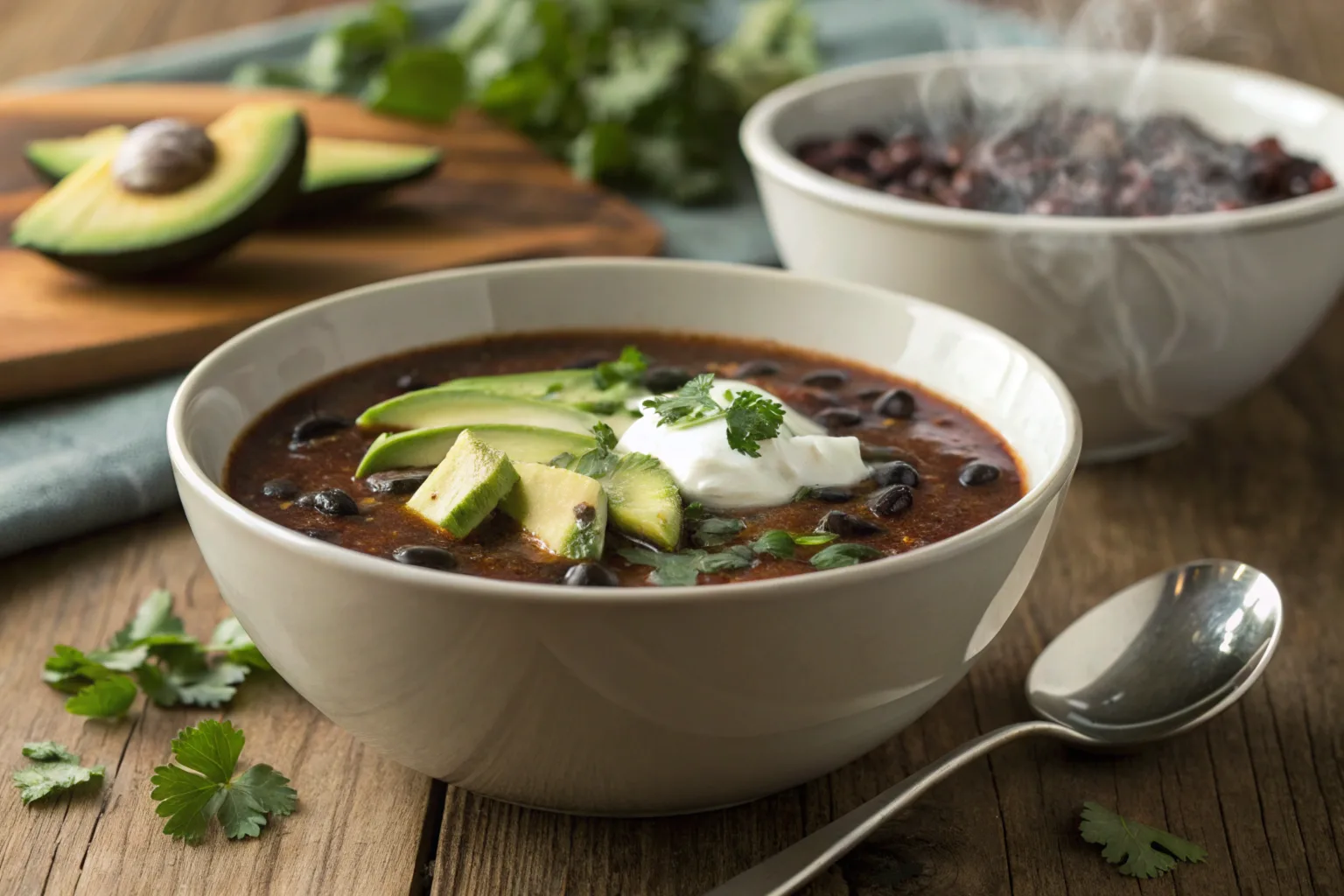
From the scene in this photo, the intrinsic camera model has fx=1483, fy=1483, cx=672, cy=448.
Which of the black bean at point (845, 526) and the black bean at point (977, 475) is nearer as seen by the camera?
the black bean at point (845, 526)

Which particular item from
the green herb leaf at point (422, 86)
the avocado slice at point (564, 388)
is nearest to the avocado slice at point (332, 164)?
the green herb leaf at point (422, 86)

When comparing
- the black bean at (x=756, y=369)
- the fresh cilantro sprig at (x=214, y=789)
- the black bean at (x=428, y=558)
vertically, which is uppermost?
the black bean at (x=428, y=558)

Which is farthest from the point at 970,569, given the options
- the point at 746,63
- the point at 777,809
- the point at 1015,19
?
the point at 1015,19

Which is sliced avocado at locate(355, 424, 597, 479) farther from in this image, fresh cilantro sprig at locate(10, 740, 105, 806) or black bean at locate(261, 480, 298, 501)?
fresh cilantro sprig at locate(10, 740, 105, 806)

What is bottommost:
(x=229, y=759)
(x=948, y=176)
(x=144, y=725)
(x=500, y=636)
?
(x=144, y=725)

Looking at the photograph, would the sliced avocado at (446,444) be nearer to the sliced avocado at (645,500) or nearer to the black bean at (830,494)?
the sliced avocado at (645,500)

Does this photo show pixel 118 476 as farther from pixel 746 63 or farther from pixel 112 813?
pixel 746 63

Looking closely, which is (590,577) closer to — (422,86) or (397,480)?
(397,480)
